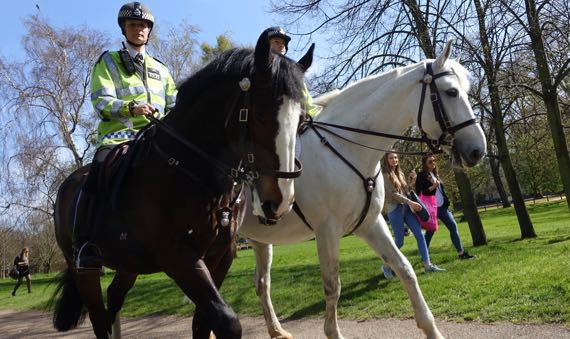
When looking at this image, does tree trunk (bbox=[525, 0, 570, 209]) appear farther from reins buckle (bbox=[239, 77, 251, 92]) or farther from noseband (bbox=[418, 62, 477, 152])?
reins buckle (bbox=[239, 77, 251, 92])

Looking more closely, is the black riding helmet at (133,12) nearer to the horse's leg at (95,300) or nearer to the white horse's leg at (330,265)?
the horse's leg at (95,300)

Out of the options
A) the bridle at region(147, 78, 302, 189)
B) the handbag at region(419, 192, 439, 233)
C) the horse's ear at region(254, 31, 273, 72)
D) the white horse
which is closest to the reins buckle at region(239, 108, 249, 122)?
the bridle at region(147, 78, 302, 189)

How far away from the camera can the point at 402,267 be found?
498cm

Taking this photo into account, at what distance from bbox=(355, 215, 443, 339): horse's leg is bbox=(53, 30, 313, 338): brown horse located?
6.50 feet

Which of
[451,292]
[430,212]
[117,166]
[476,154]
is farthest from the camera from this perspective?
[430,212]

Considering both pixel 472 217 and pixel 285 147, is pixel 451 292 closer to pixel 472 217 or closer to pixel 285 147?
pixel 285 147

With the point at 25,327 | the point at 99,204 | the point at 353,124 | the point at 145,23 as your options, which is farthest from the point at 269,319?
the point at 25,327

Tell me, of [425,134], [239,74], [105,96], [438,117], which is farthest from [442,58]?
[105,96]

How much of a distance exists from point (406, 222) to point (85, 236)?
24.5 feet

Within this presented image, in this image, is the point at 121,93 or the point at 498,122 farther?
→ the point at 498,122

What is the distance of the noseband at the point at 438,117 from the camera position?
4.77 metres

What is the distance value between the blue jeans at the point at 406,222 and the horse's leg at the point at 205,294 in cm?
732

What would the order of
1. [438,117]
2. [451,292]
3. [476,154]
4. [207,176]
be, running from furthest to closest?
[451,292]
[438,117]
[476,154]
[207,176]

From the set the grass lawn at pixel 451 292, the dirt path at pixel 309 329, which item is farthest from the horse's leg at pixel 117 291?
the dirt path at pixel 309 329
